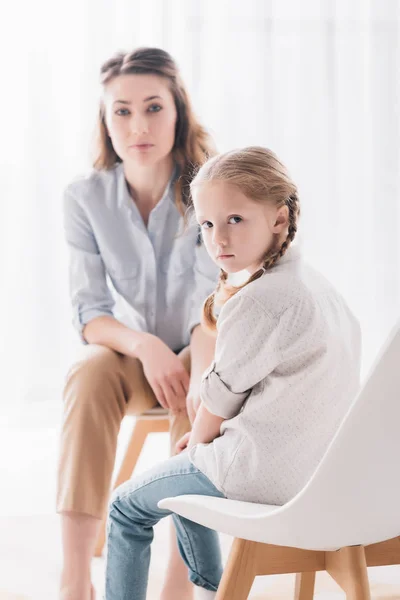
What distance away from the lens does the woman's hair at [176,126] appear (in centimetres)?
169

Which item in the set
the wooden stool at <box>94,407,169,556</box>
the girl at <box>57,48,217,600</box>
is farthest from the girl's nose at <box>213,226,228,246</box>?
the wooden stool at <box>94,407,169,556</box>

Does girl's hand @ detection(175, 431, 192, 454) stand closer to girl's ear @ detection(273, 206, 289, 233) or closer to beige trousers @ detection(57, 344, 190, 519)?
beige trousers @ detection(57, 344, 190, 519)

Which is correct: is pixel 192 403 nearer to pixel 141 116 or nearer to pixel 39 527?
pixel 141 116

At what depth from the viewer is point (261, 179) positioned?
116 centimetres

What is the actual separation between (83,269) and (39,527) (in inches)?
28.3

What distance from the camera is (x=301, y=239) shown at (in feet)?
9.96

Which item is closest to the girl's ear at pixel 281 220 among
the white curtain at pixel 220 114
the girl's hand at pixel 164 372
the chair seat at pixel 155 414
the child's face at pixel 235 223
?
the child's face at pixel 235 223

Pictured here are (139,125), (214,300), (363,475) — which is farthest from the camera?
(139,125)

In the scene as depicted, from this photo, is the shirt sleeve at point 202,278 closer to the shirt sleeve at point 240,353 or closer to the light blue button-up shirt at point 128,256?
the light blue button-up shirt at point 128,256

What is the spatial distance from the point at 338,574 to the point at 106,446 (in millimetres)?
557

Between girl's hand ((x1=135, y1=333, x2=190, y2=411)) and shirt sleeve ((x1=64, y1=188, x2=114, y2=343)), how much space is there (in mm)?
198

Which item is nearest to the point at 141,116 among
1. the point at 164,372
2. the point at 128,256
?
the point at 128,256

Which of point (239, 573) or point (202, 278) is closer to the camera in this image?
point (239, 573)

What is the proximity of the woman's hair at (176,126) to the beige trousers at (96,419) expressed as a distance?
369 millimetres
